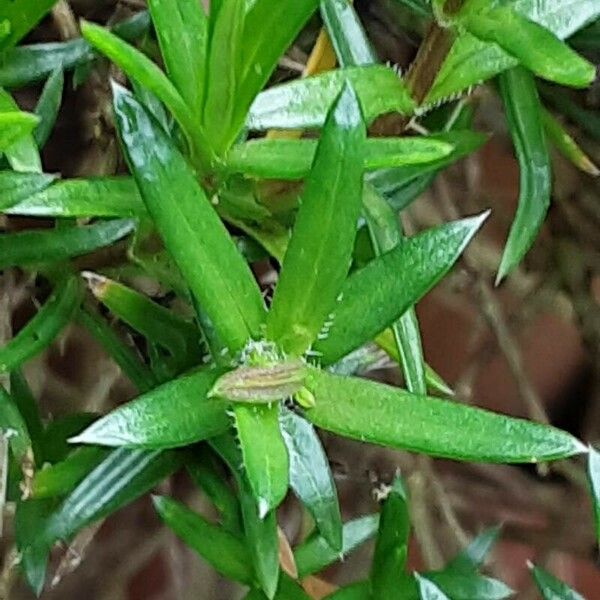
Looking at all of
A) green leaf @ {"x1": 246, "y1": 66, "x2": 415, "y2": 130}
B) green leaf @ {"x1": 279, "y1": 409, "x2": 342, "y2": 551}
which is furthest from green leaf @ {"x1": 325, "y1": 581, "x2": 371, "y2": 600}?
green leaf @ {"x1": 246, "y1": 66, "x2": 415, "y2": 130}

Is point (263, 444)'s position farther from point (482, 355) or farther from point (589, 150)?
point (482, 355)

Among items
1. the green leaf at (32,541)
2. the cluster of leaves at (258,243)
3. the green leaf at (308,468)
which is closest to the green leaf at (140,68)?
the cluster of leaves at (258,243)

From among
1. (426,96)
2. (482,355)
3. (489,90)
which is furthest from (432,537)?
(426,96)

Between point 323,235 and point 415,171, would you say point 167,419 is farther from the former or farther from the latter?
point 415,171

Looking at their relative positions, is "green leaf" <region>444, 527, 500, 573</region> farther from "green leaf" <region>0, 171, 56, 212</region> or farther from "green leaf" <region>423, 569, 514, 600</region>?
"green leaf" <region>0, 171, 56, 212</region>

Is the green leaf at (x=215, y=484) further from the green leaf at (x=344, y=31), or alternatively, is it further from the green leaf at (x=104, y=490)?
the green leaf at (x=344, y=31)
